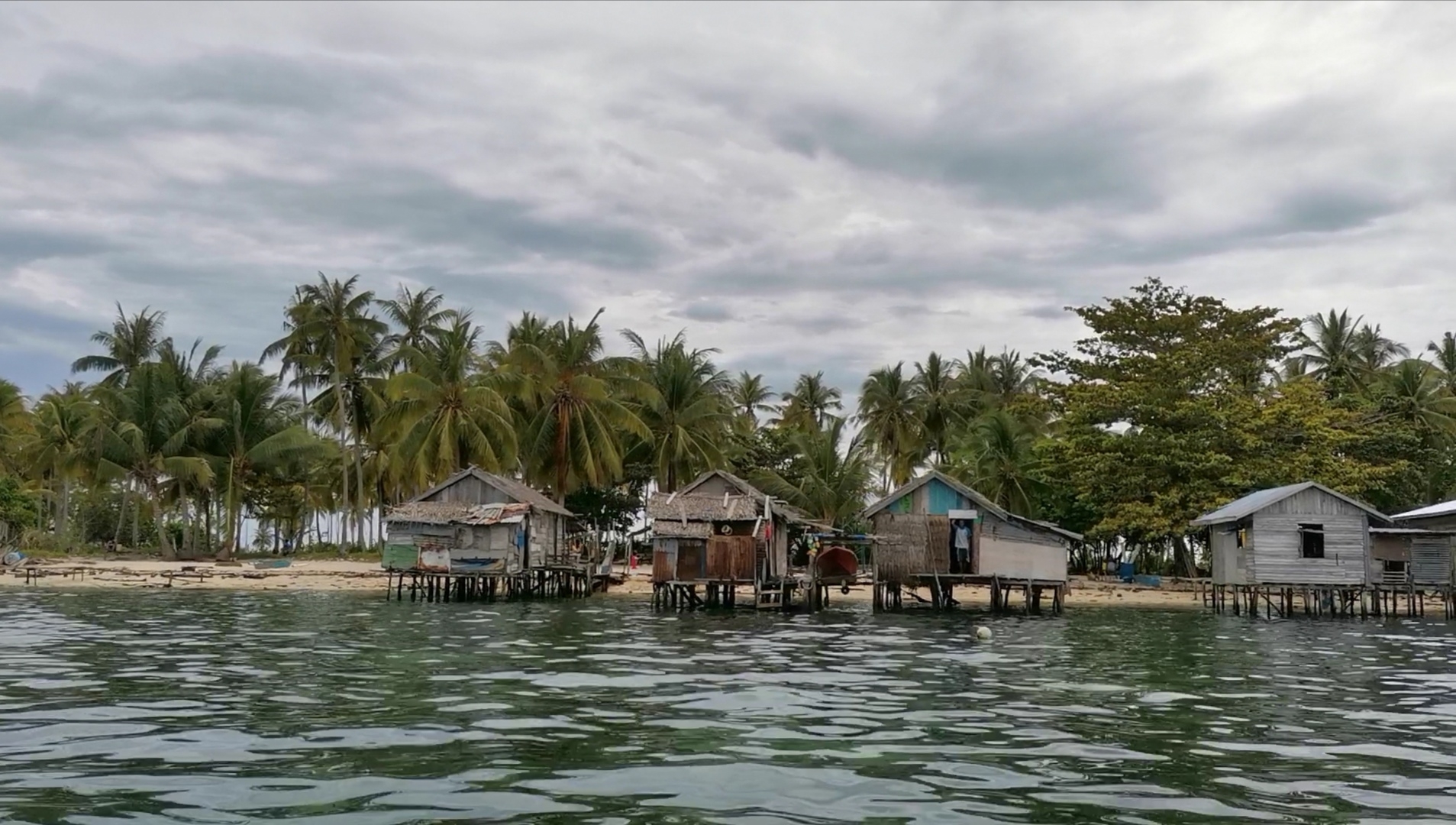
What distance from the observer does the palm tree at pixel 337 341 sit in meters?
55.4

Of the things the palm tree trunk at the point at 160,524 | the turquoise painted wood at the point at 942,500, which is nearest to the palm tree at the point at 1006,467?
the turquoise painted wood at the point at 942,500

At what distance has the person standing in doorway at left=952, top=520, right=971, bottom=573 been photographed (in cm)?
3894

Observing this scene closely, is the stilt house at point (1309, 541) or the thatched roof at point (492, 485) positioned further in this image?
the thatched roof at point (492, 485)

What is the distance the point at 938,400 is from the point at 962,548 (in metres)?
27.6

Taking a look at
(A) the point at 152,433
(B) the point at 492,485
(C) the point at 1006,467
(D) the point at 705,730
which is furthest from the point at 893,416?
(D) the point at 705,730

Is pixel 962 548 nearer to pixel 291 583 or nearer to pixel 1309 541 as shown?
pixel 1309 541

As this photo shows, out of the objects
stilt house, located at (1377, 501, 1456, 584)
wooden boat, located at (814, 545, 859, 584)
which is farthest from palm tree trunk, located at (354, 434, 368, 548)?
stilt house, located at (1377, 501, 1456, 584)

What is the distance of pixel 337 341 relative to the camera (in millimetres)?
55906

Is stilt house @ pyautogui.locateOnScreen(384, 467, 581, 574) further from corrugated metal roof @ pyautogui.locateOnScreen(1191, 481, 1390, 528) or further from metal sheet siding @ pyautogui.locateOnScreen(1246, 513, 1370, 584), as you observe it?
metal sheet siding @ pyautogui.locateOnScreen(1246, 513, 1370, 584)

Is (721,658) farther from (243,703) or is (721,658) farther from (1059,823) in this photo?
(1059,823)

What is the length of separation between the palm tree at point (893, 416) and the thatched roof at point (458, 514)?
95.4 ft

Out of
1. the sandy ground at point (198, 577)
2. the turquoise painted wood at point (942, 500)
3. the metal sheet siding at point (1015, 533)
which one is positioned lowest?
the sandy ground at point (198, 577)

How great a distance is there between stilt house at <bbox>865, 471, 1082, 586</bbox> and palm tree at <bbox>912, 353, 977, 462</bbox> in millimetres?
25854

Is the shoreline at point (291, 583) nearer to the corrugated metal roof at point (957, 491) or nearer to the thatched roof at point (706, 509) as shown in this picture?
the corrugated metal roof at point (957, 491)
